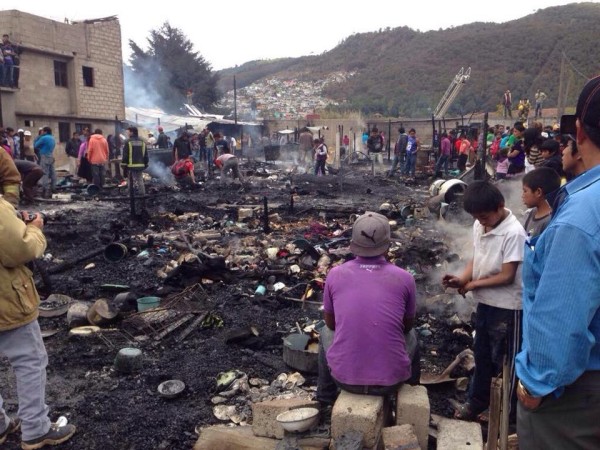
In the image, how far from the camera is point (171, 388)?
3979 mm

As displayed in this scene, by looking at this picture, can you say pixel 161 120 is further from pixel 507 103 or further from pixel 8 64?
pixel 507 103

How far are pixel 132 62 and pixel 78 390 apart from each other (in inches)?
1999

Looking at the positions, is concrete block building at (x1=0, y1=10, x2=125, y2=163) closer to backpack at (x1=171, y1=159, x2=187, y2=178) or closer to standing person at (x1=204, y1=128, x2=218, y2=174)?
standing person at (x1=204, y1=128, x2=218, y2=174)

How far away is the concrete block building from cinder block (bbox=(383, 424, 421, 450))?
2093 centimetres

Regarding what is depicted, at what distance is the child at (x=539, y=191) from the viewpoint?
329cm

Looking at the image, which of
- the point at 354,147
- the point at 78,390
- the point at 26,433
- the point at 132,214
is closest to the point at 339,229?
the point at 132,214

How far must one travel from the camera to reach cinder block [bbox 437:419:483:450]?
9.27ft

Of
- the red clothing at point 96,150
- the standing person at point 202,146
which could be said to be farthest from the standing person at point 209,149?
the red clothing at point 96,150

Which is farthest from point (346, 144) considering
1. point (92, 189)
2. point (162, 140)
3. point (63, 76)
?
point (92, 189)

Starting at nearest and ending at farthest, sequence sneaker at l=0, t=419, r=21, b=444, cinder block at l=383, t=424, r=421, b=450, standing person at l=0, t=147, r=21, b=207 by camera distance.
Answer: cinder block at l=383, t=424, r=421, b=450 → standing person at l=0, t=147, r=21, b=207 → sneaker at l=0, t=419, r=21, b=444

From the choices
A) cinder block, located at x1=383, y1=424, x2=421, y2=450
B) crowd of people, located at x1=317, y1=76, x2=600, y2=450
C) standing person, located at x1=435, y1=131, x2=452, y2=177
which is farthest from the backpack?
cinder block, located at x1=383, y1=424, x2=421, y2=450

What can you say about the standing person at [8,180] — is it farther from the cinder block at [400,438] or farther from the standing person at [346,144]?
the standing person at [346,144]

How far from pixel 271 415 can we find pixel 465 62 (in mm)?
70950

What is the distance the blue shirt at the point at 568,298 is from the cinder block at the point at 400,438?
106cm
